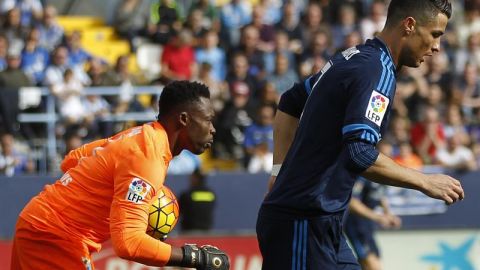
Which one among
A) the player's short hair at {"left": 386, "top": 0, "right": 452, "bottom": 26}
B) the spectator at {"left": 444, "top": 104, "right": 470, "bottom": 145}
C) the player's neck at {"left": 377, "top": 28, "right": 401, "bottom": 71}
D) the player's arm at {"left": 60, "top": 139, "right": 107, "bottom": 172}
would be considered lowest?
the spectator at {"left": 444, "top": 104, "right": 470, "bottom": 145}

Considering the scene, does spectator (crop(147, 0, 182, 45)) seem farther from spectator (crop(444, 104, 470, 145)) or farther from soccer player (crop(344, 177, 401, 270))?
soccer player (crop(344, 177, 401, 270))

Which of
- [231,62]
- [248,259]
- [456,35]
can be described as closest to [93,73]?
[231,62]

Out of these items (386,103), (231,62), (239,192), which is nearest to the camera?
(386,103)

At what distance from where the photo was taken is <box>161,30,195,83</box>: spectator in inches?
627

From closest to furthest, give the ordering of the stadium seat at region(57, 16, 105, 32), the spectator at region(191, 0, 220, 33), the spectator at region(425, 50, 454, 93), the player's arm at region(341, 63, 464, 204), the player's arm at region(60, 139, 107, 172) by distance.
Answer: the player's arm at region(341, 63, 464, 204)
the player's arm at region(60, 139, 107, 172)
the spectator at region(425, 50, 454, 93)
the spectator at region(191, 0, 220, 33)
the stadium seat at region(57, 16, 105, 32)

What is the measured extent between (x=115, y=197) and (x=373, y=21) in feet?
40.2

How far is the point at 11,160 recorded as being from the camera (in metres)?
14.5

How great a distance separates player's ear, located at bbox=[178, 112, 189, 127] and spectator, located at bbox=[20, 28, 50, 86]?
9.78 meters

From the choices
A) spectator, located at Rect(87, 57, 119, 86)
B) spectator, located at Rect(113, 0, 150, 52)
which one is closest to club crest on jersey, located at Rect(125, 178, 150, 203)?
spectator, located at Rect(87, 57, 119, 86)

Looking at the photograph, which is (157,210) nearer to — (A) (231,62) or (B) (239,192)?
(B) (239,192)

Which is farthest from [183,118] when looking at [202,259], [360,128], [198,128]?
[360,128]

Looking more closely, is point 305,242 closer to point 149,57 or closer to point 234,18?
point 149,57

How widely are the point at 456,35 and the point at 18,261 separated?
1301cm

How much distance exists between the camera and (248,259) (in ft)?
38.8
